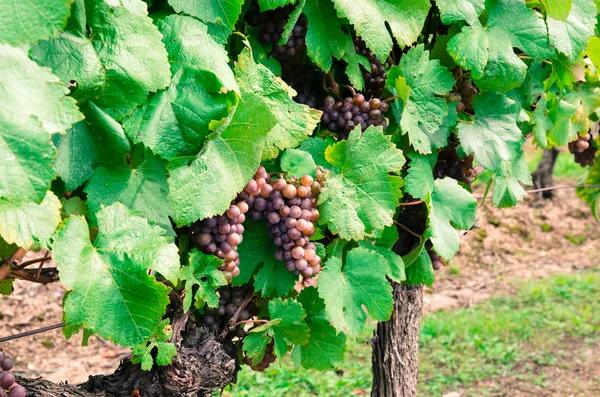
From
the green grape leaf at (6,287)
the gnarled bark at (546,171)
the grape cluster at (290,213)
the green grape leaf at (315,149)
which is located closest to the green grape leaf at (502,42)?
the green grape leaf at (315,149)

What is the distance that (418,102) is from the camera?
213 cm

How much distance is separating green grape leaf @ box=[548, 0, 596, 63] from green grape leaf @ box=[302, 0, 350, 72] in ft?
2.46

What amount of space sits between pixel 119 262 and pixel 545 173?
326 inches

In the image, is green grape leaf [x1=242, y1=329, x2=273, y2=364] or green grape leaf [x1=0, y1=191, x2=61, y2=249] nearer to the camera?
green grape leaf [x1=0, y1=191, x2=61, y2=249]

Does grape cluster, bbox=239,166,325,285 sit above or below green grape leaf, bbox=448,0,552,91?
below

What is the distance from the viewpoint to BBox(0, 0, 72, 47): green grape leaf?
113cm

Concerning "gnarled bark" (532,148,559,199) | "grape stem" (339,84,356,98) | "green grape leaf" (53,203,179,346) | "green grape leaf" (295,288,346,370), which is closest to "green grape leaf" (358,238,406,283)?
"green grape leaf" (295,288,346,370)

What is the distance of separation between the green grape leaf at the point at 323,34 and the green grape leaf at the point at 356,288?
0.56 metres

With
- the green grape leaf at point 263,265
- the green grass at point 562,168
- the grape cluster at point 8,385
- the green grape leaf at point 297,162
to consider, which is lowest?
the green grass at point 562,168

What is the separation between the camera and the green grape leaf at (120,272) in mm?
1482

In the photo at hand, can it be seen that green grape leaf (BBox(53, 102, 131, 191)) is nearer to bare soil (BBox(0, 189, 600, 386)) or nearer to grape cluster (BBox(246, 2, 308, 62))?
grape cluster (BBox(246, 2, 308, 62))

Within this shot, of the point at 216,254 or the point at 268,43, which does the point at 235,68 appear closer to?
the point at 268,43

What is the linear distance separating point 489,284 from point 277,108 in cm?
593

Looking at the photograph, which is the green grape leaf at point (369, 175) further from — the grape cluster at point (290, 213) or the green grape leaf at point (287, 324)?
the green grape leaf at point (287, 324)
